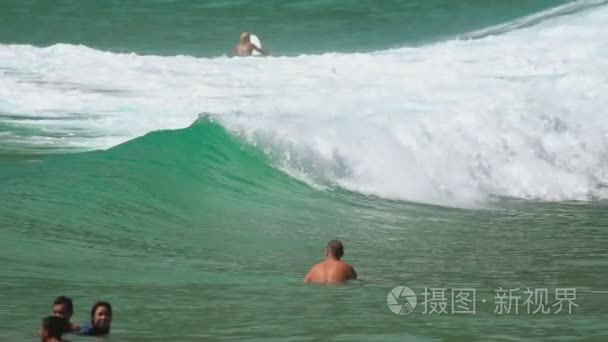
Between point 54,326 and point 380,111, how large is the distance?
12076 mm

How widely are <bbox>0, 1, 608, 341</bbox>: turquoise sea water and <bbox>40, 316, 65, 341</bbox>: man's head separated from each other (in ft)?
1.16

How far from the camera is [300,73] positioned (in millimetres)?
22188

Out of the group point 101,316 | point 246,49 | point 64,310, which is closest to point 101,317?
point 101,316

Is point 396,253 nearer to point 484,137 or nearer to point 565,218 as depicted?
point 565,218

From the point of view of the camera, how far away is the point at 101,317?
653 cm

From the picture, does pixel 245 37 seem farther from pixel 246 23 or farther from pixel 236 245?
pixel 236 245

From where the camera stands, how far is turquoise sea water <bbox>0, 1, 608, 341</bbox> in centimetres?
799

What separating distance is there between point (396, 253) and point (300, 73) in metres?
11.4

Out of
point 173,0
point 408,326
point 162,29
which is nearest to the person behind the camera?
point 408,326

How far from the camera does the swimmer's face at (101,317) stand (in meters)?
6.53

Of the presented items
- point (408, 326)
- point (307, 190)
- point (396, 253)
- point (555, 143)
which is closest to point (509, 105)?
point (555, 143)

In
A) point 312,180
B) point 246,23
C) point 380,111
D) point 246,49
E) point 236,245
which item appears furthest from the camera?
point 246,23
